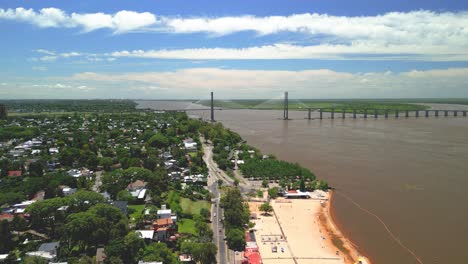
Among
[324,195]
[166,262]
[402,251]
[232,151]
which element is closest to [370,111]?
[232,151]

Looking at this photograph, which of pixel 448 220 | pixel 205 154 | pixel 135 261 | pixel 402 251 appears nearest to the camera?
pixel 135 261

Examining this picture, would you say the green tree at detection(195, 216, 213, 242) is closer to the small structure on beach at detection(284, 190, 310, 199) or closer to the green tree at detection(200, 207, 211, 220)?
the green tree at detection(200, 207, 211, 220)

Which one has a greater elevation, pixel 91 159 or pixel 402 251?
pixel 91 159

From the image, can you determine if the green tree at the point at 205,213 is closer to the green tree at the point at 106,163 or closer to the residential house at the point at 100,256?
the residential house at the point at 100,256

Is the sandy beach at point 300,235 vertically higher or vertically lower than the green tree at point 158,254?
lower

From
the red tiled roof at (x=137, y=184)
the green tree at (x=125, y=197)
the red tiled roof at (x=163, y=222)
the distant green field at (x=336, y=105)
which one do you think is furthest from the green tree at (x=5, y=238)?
the distant green field at (x=336, y=105)

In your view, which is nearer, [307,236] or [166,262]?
[166,262]

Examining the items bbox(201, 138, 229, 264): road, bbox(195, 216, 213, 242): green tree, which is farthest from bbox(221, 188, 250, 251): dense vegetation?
bbox(195, 216, 213, 242): green tree

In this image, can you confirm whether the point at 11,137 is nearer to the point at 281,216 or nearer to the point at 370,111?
the point at 281,216
